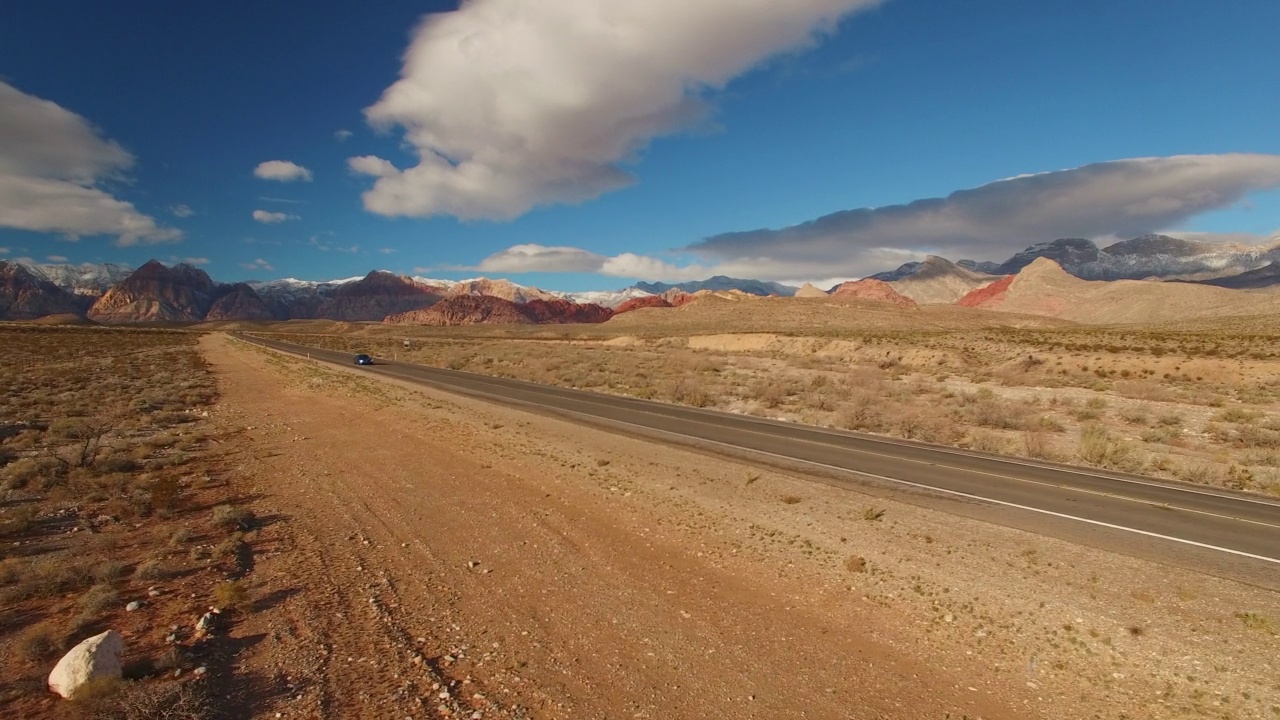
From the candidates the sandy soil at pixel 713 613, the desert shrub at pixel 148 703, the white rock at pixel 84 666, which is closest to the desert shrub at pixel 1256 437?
the sandy soil at pixel 713 613

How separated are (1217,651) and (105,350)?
257ft

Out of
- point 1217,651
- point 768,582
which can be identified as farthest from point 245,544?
point 1217,651

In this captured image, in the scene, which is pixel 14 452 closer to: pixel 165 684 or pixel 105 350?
pixel 165 684

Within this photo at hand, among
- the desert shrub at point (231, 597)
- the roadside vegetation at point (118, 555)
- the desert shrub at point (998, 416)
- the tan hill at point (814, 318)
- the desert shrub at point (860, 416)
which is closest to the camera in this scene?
the roadside vegetation at point (118, 555)

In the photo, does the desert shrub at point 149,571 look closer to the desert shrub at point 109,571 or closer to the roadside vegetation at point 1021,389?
the desert shrub at point 109,571

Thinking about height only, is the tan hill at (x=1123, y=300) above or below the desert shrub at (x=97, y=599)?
above

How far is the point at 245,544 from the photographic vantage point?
8898 mm

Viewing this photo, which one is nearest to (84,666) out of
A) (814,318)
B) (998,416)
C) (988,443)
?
(988,443)

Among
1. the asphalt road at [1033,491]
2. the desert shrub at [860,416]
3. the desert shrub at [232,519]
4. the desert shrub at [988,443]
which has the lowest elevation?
the desert shrub at [988,443]

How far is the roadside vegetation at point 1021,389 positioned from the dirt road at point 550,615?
13.3 m

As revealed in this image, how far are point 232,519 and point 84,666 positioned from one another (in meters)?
4.92

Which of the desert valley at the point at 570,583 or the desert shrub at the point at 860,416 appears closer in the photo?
the desert valley at the point at 570,583

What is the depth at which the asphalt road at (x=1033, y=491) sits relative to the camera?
928 cm

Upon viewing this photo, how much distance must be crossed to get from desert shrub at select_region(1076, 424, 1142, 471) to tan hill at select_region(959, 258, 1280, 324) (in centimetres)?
11491
